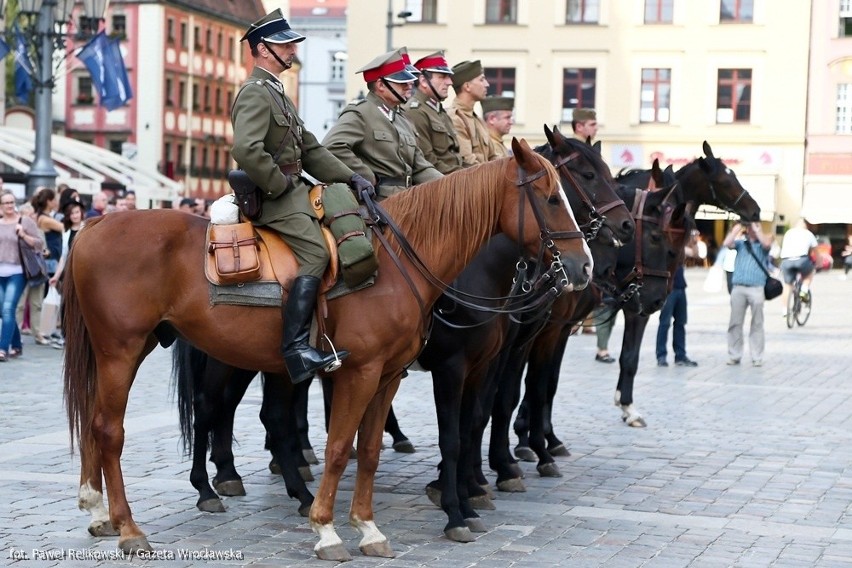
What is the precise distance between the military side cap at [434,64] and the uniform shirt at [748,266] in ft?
33.2

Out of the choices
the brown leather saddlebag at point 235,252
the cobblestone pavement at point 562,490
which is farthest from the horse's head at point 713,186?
the brown leather saddlebag at point 235,252

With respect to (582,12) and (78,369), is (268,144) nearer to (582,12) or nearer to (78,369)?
(78,369)

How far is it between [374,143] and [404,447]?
10.3ft

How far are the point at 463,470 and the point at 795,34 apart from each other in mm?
52416

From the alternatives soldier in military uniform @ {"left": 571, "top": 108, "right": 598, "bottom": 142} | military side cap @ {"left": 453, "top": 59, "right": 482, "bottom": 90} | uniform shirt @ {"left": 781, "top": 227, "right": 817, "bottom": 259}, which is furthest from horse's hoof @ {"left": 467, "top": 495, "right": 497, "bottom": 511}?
uniform shirt @ {"left": 781, "top": 227, "right": 817, "bottom": 259}

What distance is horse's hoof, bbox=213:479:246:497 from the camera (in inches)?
360

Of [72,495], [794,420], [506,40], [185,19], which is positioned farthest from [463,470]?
[185,19]

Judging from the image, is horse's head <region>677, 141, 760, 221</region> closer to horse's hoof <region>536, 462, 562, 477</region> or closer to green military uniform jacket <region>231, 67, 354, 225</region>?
horse's hoof <region>536, 462, 562, 477</region>

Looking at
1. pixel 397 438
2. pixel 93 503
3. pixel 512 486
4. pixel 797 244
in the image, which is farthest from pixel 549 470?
pixel 797 244

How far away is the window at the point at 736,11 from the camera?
5809 centimetres

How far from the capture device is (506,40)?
195ft

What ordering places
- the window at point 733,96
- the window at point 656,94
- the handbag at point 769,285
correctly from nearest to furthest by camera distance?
the handbag at point 769,285 → the window at point 733,96 → the window at point 656,94

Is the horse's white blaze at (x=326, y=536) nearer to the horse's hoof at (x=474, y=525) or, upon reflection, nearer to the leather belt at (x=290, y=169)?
the horse's hoof at (x=474, y=525)

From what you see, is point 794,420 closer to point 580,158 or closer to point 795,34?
point 580,158
